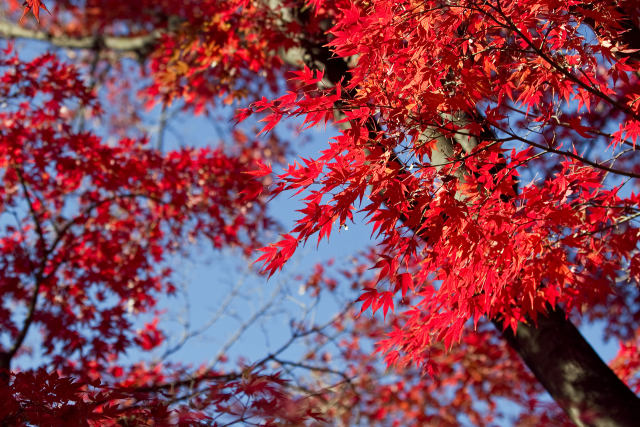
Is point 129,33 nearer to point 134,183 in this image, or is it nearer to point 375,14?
point 134,183

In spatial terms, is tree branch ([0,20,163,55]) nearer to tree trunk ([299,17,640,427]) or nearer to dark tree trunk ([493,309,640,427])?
tree trunk ([299,17,640,427])

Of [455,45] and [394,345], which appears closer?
[455,45]

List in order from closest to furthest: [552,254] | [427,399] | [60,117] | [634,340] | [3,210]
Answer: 1. [552,254]
2. [60,117]
3. [3,210]
4. [634,340]
5. [427,399]

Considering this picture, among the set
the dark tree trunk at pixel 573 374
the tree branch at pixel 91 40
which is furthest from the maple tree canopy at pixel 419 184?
the tree branch at pixel 91 40

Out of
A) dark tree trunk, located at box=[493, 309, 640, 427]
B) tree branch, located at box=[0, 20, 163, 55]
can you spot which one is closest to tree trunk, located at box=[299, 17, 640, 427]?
dark tree trunk, located at box=[493, 309, 640, 427]

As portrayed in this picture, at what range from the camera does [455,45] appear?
282 centimetres

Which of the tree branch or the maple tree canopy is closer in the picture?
the maple tree canopy

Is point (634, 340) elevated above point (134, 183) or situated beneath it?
situated beneath

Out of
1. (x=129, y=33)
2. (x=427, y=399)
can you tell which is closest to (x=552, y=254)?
(x=427, y=399)

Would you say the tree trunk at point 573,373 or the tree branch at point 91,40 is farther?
the tree branch at point 91,40

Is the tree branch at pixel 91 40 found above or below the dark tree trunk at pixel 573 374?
above

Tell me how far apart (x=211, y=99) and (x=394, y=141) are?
6.81 metres

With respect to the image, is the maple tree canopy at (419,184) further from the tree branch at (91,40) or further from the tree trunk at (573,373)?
the tree branch at (91,40)

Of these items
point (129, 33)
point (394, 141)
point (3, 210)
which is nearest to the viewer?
point (394, 141)
